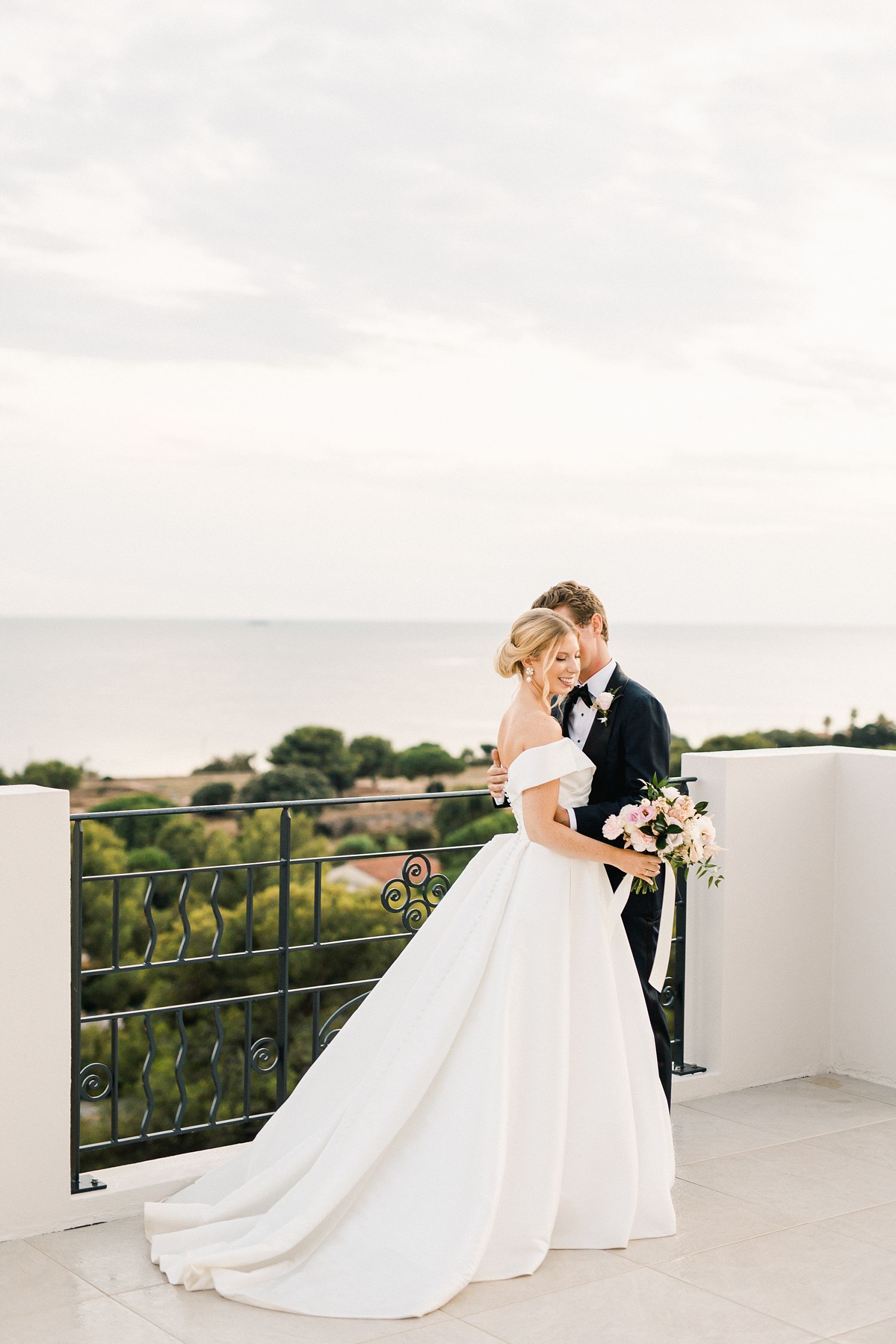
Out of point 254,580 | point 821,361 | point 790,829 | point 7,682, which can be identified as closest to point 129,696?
point 7,682

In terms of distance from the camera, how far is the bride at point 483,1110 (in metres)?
3.13

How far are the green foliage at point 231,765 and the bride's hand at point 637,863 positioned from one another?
102ft

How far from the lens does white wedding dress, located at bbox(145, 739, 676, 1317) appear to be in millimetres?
3119

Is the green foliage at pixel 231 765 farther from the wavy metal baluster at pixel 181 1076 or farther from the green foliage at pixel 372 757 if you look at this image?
the wavy metal baluster at pixel 181 1076

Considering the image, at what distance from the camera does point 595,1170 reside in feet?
11.2

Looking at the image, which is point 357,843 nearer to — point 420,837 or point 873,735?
point 420,837

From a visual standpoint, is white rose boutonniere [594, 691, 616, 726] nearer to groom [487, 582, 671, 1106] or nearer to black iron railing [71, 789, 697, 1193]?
groom [487, 582, 671, 1106]

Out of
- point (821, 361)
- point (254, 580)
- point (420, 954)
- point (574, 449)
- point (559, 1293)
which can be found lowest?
point (559, 1293)

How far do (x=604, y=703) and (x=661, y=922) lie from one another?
723 mm

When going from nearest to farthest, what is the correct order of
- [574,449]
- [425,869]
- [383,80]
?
[425,869] < [383,80] < [574,449]

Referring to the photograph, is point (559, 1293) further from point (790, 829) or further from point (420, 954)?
point (790, 829)

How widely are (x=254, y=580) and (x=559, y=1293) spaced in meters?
29.7

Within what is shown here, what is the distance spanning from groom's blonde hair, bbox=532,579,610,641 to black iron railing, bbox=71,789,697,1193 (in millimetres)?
700

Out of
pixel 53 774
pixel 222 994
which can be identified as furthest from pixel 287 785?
pixel 222 994
